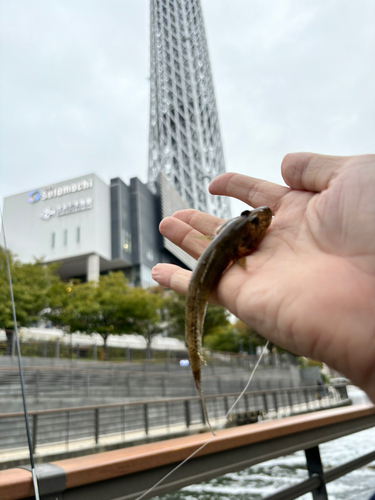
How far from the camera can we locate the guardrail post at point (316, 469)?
2.64 meters

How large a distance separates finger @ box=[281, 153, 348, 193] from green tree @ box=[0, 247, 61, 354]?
78.0ft

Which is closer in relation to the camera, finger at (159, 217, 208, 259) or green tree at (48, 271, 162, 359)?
finger at (159, 217, 208, 259)

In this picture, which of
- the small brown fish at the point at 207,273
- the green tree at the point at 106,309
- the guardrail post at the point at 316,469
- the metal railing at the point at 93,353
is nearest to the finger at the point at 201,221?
the small brown fish at the point at 207,273

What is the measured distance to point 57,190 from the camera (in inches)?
1825

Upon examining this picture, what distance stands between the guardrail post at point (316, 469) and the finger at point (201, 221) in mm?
2092

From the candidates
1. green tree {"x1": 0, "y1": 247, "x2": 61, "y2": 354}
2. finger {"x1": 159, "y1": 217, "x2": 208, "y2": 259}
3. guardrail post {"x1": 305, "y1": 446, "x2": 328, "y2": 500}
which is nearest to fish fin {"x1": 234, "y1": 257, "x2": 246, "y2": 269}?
finger {"x1": 159, "y1": 217, "x2": 208, "y2": 259}

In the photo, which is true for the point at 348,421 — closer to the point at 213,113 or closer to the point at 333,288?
the point at 333,288

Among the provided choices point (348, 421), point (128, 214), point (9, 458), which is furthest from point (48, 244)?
point (348, 421)

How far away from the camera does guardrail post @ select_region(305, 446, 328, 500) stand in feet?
8.65

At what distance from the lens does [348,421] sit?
305 centimetres

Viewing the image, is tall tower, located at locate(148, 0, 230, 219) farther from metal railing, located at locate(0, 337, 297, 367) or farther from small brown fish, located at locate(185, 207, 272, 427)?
small brown fish, located at locate(185, 207, 272, 427)

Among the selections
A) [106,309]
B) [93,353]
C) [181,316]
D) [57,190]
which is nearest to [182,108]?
[57,190]

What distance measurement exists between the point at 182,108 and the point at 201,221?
95.5 meters

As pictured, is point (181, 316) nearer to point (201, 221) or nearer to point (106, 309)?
point (106, 309)
